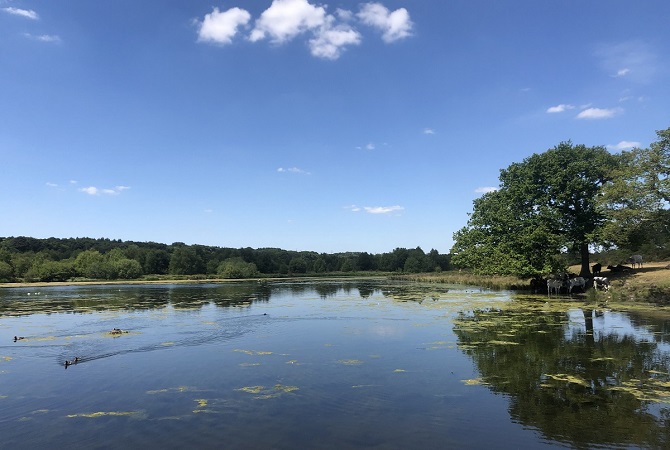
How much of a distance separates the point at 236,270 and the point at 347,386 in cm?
10872

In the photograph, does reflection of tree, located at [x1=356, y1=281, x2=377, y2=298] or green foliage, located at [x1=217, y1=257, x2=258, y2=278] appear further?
green foliage, located at [x1=217, y1=257, x2=258, y2=278]

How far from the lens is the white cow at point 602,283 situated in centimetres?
3061

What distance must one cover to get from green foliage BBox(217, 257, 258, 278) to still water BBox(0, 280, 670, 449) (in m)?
94.2


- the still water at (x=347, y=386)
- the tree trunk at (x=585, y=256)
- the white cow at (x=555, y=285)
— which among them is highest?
the tree trunk at (x=585, y=256)

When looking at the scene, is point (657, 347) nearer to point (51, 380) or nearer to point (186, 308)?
point (51, 380)

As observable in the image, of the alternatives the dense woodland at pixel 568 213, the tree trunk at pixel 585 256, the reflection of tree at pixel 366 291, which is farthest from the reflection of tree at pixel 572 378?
the reflection of tree at pixel 366 291

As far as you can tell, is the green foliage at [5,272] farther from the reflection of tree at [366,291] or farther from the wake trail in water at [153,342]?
the wake trail in water at [153,342]

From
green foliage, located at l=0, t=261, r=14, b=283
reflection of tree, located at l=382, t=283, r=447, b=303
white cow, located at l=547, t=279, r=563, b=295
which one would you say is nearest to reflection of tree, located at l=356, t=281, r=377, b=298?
reflection of tree, located at l=382, t=283, r=447, b=303

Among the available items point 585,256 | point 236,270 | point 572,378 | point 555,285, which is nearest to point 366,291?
point 555,285

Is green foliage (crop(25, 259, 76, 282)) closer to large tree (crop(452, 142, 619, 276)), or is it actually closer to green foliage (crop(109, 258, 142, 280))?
green foliage (crop(109, 258, 142, 280))

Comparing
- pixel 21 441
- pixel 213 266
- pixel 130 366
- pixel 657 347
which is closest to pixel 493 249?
pixel 657 347

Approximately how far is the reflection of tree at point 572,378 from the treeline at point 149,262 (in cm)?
9950

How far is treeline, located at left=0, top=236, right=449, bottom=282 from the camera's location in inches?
3789

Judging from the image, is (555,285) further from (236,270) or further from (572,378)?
(236,270)
